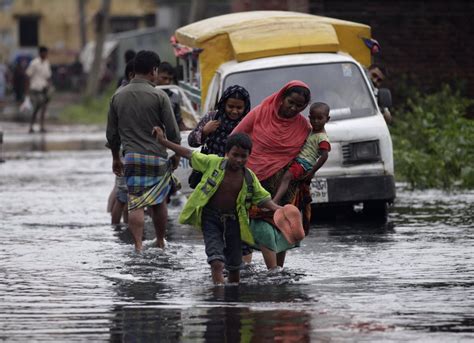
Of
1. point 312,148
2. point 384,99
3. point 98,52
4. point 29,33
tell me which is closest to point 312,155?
point 312,148

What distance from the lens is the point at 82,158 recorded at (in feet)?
86.3

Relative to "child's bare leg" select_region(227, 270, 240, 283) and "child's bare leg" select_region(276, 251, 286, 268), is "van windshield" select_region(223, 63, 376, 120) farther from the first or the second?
"child's bare leg" select_region(227, 270, 240, 283)

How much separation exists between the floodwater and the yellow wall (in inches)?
2651

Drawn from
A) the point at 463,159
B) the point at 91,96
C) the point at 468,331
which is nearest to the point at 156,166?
the point at 468,331

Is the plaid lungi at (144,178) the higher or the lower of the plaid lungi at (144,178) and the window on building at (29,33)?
the lower

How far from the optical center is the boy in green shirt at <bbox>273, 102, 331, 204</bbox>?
1174cm

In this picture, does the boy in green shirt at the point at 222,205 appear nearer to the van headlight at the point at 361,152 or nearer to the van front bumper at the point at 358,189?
the van front bumper at the point at 358,189

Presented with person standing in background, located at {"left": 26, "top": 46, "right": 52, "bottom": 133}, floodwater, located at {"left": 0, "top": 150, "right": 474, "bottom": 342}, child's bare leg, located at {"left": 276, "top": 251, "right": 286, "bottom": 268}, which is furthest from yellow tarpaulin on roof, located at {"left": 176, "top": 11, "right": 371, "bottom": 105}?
person standing in background, located at {"left": 26, "top": 46, "right": 52, "bottom": 133}

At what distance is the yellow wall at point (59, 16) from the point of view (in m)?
83.4

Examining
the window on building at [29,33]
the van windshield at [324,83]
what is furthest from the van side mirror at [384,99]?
the window on building at [29,33]

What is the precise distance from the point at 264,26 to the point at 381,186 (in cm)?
275

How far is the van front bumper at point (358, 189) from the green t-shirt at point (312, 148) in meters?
2.92

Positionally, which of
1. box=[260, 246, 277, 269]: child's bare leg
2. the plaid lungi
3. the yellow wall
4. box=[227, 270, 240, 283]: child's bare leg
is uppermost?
the yellow wall

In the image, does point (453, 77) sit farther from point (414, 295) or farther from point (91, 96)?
point (91, 96)
